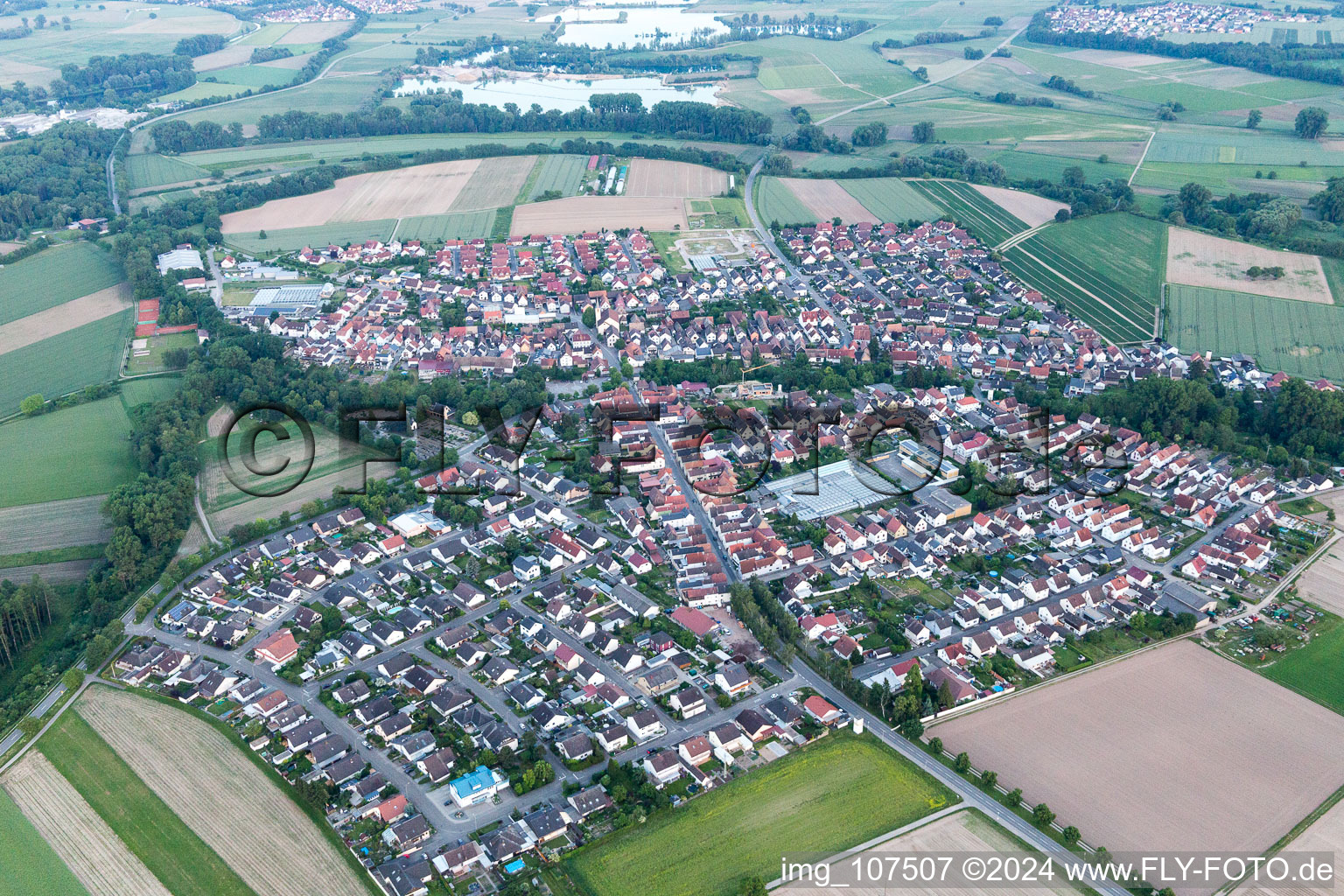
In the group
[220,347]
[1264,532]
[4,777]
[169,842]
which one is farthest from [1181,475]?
[220,347]

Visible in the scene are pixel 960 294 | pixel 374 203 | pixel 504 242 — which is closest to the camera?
pixel 960 294

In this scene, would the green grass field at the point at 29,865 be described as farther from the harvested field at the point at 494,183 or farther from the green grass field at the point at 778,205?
the green grass field at the point at 778,205

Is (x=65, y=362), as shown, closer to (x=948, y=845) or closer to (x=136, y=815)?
(x=136, y=815)

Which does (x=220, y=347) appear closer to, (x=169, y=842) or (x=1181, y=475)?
(x=169, y=842)

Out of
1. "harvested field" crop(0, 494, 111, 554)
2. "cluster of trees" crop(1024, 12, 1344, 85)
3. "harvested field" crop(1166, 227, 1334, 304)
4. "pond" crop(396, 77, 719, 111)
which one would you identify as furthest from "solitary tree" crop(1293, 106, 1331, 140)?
"harvested field" crop(0, 494, 111, 554)

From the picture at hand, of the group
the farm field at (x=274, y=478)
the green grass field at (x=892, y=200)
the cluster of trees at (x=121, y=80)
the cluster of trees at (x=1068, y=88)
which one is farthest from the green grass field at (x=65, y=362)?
the cluster of trees at (x=1068, y=88)

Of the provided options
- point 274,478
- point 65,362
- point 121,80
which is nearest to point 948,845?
point 274,478
